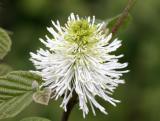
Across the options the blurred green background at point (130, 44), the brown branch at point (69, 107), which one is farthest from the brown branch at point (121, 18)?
the blurred green background at point (130, 44)

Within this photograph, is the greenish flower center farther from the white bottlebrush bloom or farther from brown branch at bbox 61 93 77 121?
brown branch at bbox 61 93 77 121

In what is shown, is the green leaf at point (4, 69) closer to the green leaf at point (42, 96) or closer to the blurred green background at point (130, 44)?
the green leaf at point (42, 96)

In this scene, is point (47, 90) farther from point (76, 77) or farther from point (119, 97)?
point (119, 97)

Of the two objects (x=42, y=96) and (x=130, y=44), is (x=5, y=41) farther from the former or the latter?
(x=130, y=44)

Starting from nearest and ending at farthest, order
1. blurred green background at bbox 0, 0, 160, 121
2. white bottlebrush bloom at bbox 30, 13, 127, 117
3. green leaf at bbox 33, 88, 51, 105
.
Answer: green leaf at bbox 33, 88, 51, 105 < white bottlebrush bloom at bbox 30, 13, 127, 117 < blurred green background at bbox 0, 0, 160, 121

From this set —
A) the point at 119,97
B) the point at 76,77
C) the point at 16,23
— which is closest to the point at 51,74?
the point at 76,77

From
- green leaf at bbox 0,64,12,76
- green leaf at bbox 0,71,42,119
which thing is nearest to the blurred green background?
green leaf at bbox 0,64,12,76
